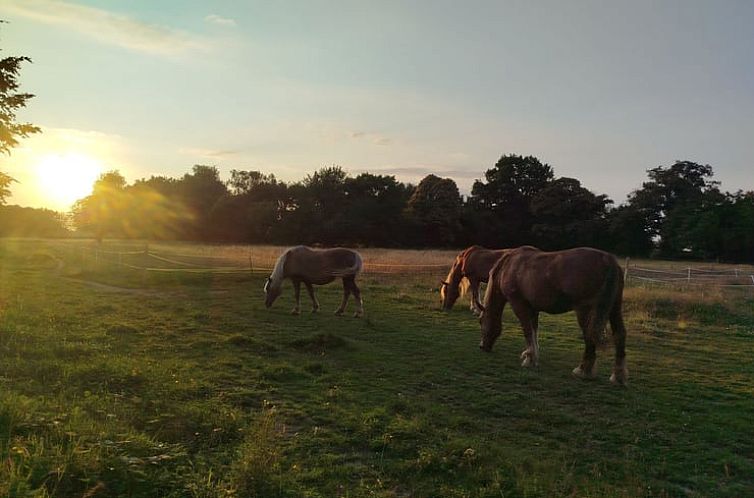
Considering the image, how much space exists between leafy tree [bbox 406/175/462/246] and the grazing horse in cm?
3810

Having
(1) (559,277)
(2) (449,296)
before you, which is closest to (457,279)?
(2) (449,296)

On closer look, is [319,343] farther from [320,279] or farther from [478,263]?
[478,263]

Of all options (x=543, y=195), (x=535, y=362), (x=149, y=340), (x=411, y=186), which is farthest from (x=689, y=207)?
(x=149, y=340)

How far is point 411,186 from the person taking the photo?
205 ft

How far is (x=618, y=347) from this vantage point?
288 inches

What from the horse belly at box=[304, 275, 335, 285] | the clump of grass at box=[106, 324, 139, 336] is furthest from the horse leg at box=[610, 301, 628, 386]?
the clump of grass at box=[106, 324, 139, 336]

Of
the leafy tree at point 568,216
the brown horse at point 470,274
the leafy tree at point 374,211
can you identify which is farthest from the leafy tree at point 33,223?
the brown horse at point 470,274

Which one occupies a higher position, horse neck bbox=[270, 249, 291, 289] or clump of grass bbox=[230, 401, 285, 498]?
horse neck bbox=[270, 249, 291, 289]

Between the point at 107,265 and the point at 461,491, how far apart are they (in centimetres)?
2435

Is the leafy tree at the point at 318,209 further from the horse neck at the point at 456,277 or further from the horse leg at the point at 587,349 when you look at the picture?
the horse leg at the point at 587,349

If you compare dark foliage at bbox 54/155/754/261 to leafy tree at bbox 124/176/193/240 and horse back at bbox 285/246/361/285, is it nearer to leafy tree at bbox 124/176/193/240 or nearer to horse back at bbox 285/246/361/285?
leafy tree at bbox 124/176/193/240

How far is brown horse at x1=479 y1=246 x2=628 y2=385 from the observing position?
7195 mm

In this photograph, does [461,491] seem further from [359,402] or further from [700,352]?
[700,352]

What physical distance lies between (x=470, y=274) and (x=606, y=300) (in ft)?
21.1
